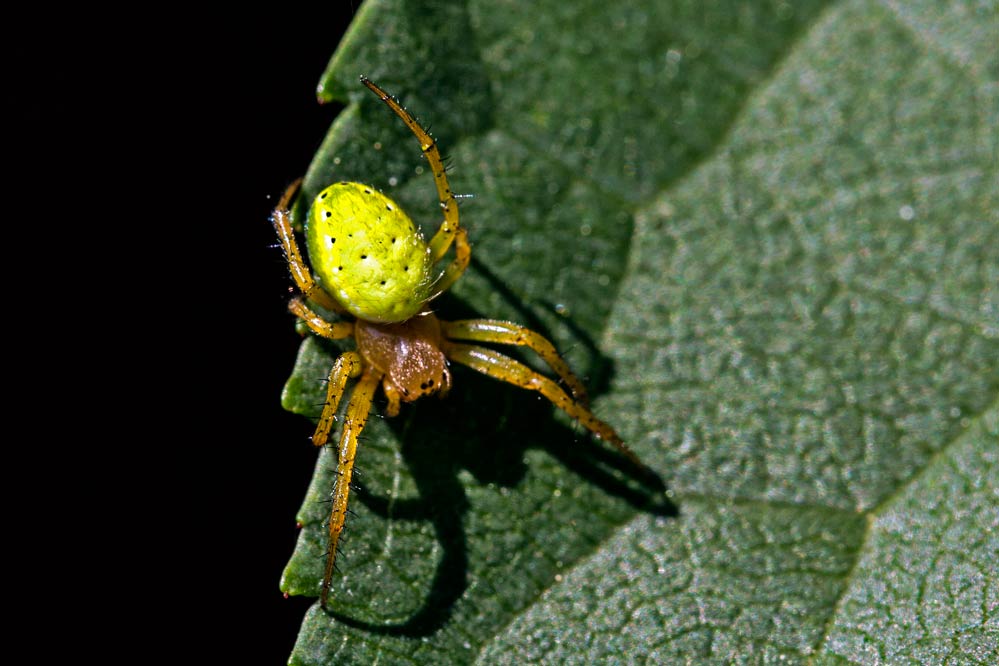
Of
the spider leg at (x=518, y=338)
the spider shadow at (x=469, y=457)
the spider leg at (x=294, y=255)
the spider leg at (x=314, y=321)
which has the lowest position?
the spider shadow at (x=469, y=457)

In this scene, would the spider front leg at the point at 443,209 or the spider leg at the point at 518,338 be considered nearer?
the spider front leg at the point at 443,209

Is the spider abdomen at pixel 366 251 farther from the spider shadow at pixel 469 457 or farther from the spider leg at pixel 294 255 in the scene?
the spider shadow at pixel 469 457

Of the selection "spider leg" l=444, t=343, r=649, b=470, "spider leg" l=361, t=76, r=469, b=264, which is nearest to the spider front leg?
"spider leg" l=361, t=76, r=469, b=264

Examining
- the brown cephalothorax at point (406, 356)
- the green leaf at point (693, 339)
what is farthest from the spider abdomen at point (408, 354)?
the green leaf at point (693, 339)

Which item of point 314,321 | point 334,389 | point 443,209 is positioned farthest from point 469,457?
point 443,209

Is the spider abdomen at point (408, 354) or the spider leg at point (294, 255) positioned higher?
the spider leg at point (294, 255)

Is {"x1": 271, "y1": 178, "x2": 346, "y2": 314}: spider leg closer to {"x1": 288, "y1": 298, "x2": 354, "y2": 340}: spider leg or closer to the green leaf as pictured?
{"x1": 288, "y1": 298, "x2": 354, "y2": 340}: spider leg

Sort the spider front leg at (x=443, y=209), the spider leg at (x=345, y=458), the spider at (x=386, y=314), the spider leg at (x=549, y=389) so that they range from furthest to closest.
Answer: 1. the spider leg at (x=549, y=389)
2. the spider front leg at (x=443, y=209)
3. the spider at (x=386, y=314)
4. the spider leg at (x=345, y=458)

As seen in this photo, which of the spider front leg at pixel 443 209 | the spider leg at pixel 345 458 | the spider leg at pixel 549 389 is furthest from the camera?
the spider leg at pixel 549 389

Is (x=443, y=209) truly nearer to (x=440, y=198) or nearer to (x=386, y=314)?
(x=440, y=198)
